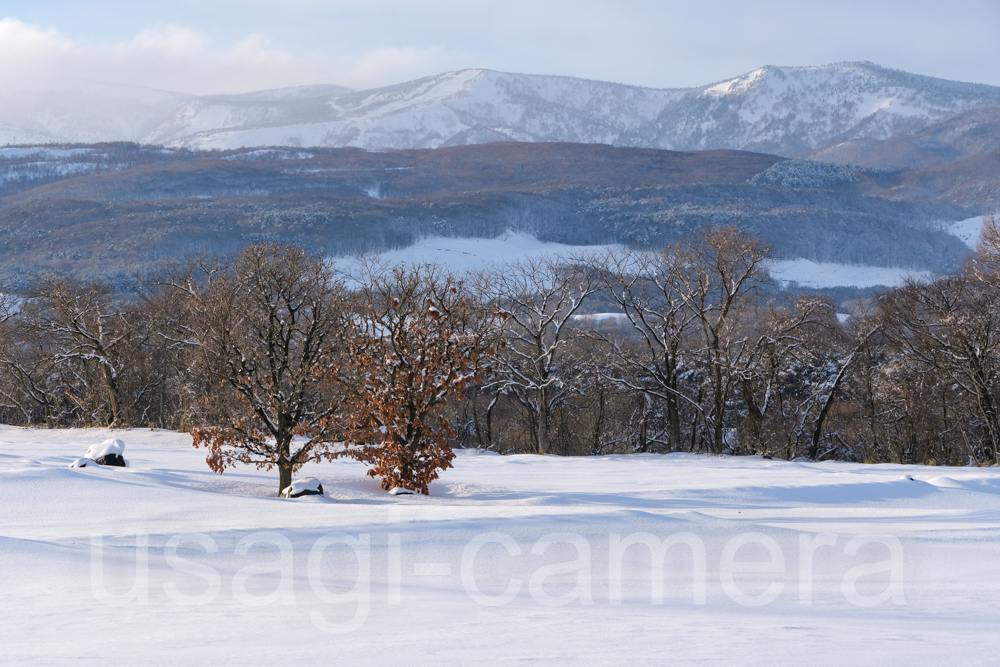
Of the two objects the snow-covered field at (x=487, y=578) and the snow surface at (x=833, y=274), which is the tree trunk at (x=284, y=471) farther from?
the snow surface at (x=833, y=274)

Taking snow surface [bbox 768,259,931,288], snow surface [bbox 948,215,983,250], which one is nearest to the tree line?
snow surface [bbox 768,259,931,288]

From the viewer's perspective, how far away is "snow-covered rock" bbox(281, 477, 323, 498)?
1065 cm

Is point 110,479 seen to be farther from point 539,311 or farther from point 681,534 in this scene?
point 539,311

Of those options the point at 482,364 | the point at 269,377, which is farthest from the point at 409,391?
the point at 482,364

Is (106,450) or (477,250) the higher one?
(477,250)

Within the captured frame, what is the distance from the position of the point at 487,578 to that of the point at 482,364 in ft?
74.9

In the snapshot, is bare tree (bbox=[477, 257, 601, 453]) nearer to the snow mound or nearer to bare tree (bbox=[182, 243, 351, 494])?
bare tree (bbox=[182, 243, 351, 494])

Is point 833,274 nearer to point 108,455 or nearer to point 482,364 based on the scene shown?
point 482,364

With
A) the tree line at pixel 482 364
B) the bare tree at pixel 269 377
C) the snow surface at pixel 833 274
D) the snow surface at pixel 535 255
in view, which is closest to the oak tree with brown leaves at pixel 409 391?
the tree line at pixel 482 364

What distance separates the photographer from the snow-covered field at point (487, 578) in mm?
4137

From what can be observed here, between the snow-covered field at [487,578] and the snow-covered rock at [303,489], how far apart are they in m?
0.33

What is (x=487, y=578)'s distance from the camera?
20.0 feet

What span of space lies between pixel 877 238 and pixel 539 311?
145 m

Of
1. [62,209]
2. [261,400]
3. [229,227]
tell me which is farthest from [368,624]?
[62,209]
